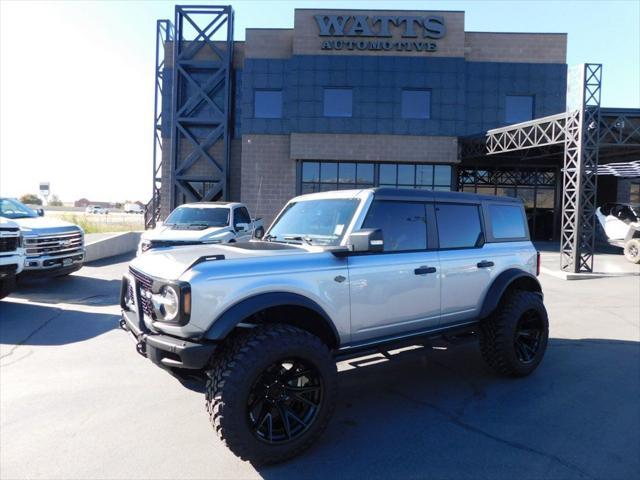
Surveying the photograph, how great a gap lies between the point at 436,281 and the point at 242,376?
209cm

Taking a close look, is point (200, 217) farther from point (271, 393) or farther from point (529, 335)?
point (271, 393)

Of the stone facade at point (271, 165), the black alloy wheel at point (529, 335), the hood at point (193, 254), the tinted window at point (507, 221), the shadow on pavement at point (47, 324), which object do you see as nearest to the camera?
the hood at point (193, 254)

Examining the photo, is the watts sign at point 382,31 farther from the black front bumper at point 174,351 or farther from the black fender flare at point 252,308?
the black front bumper at point 174,351

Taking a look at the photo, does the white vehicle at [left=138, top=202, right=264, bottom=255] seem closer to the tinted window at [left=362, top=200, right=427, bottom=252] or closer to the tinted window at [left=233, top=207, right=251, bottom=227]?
the tinted window at [left=233, top=207, right=251, bottom=227]

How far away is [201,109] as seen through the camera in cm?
2505

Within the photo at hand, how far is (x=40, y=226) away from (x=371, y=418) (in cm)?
883

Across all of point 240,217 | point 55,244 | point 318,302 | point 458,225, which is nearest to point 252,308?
point 318,302

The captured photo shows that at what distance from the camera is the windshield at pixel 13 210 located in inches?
408

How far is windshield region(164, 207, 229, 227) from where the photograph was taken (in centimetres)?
1062

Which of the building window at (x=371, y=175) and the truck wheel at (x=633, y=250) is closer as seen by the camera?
the truck wheel at (x=633, y=250)

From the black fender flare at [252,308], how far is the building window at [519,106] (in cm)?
2193

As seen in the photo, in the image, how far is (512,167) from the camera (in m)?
24.6

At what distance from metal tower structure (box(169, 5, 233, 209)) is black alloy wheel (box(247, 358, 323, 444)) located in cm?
2199

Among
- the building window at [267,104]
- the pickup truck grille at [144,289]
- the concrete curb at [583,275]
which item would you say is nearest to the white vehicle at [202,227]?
the pickup truck grille at [144,289]
